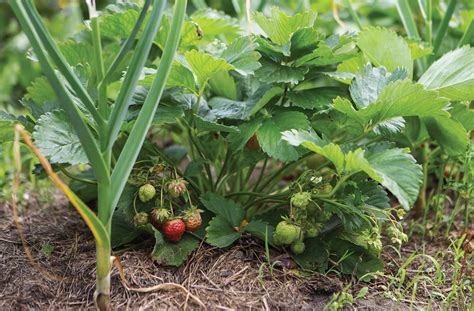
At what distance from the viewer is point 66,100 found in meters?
1.07

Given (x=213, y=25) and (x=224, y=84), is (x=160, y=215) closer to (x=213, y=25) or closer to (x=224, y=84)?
(x=224, y=84)

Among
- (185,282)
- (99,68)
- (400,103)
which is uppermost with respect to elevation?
(99,68)

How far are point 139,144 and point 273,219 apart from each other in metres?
0.50

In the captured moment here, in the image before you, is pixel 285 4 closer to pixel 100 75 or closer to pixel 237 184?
pixel 237 184

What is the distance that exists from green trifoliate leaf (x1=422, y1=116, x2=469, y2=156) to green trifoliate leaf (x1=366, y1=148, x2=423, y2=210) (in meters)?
0.28

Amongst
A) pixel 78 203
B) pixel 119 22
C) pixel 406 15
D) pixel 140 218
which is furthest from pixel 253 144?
pixel 406 15

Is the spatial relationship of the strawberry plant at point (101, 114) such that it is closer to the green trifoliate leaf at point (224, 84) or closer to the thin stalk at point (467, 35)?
the green trifoliate leaf at point (224, 84)

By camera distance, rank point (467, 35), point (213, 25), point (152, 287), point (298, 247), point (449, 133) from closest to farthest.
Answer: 1. point (152, 287)
2. point (298, 247)
3. point (449, 133)
4. point (213, 25)
5. point (467, 35)

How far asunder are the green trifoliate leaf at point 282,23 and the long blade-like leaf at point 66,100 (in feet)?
1.69

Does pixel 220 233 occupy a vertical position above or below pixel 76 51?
below

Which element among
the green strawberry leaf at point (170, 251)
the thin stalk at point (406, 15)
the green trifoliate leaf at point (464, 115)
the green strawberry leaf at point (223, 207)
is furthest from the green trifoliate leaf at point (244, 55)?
the thin stalk at point (406, 15)

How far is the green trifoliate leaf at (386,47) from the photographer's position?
1465mm

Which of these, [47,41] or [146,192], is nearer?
[47,41]

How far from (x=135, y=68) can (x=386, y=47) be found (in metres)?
0.68
